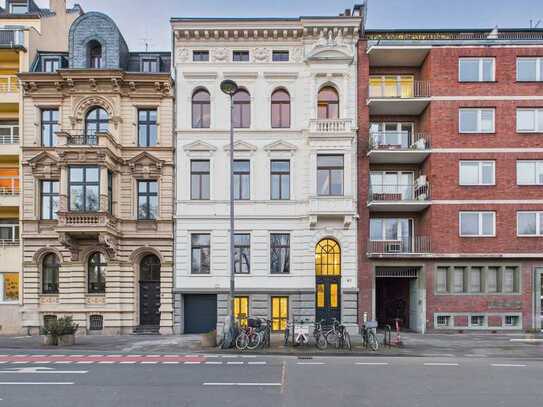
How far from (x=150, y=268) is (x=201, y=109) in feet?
28.6

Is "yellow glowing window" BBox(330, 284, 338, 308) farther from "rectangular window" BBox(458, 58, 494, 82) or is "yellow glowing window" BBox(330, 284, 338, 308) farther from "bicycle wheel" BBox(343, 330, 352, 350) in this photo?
"rectangular window" BBox(458, 58, 494, 82)

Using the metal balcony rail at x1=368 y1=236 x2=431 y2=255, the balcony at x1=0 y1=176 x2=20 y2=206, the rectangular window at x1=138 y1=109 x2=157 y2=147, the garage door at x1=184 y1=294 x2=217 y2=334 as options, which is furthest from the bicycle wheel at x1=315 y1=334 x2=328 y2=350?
the balcony at x1=0 y1=176 x2=20 y2=206

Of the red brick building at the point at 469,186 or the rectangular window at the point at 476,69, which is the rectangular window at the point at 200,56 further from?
the rectangular window at the point at 476,69

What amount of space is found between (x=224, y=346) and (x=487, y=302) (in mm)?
13918

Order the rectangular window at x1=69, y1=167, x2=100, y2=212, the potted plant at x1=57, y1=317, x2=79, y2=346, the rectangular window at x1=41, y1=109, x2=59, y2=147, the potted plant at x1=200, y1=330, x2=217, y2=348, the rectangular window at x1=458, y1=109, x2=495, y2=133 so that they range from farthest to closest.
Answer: the rectangular window at x1=41, y1=109, x2=59, y2=147 < the rectangular window at x1=458, y1=109, x2=495, y2=133 < the rectangular window at x1=69, y1=167, x2=100, y2=212 < the potted plant at x1=57, y1=317, x2=79, y2=346 < the potted plant at x1=200, y1=330, x2=217, y2=348

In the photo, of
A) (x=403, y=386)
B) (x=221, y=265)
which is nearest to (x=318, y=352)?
(x=403, y=386)

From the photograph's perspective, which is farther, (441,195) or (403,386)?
(441,195)

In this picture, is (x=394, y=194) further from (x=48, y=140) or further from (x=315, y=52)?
(x=48, y=140)

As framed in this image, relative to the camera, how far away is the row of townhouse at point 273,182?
74.3 feet

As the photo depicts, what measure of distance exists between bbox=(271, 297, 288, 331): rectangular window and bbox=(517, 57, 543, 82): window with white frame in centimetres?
1675

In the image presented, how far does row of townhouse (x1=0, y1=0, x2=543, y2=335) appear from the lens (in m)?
22.6

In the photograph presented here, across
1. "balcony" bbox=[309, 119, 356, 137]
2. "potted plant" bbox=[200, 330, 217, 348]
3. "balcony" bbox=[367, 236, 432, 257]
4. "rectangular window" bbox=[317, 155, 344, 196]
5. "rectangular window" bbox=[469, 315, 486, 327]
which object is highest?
"balcony" bbox=[309, 119, 356, 137]

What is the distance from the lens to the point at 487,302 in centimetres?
2267

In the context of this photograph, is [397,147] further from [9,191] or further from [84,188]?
[9,191]
